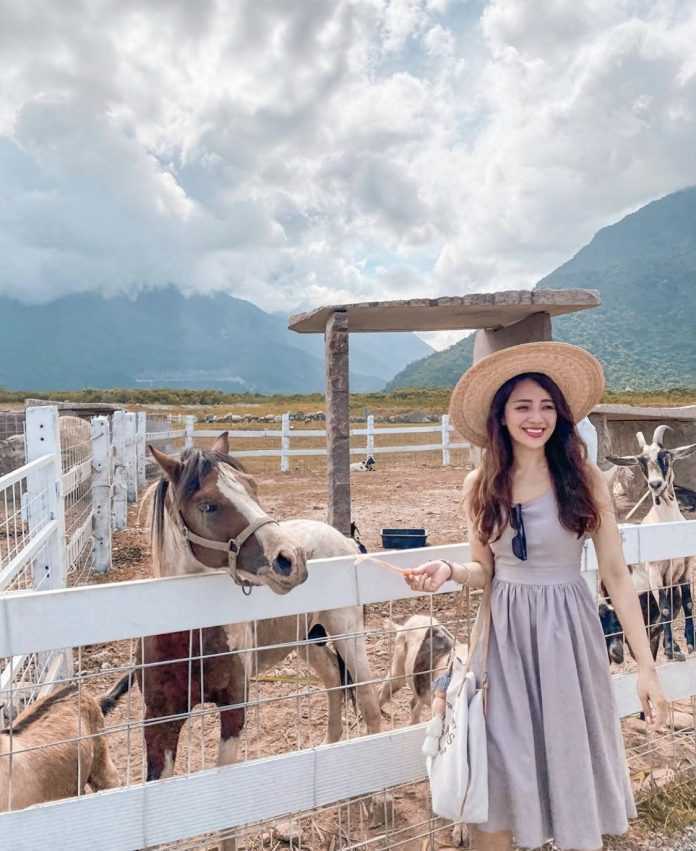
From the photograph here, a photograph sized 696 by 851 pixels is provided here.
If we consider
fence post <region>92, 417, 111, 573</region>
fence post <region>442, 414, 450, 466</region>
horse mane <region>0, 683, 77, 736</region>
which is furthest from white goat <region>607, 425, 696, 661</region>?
fence post <region>442, 414, 450, 466</region>

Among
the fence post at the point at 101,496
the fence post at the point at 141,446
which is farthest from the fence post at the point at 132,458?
the fence post at the point at 101,496

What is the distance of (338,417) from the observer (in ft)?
15.0

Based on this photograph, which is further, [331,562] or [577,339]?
[577,339]

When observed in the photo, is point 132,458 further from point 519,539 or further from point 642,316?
point 642,316

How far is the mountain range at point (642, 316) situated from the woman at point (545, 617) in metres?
105

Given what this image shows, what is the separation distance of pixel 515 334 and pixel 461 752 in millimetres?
3856

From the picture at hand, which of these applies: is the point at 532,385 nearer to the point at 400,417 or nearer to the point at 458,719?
the point at 458,719

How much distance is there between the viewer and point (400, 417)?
31828 millimetres

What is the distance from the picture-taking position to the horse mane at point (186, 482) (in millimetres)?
2160

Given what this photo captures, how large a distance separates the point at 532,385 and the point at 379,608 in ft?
13.3

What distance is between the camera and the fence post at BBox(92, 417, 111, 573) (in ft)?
22.0

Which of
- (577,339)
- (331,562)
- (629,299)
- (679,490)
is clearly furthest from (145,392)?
(629,299)

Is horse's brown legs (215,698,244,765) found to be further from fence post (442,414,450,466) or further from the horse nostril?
fence post (442,414,450,466)

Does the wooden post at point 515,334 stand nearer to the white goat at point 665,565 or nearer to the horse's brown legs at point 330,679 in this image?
the white goat at point 665,565
